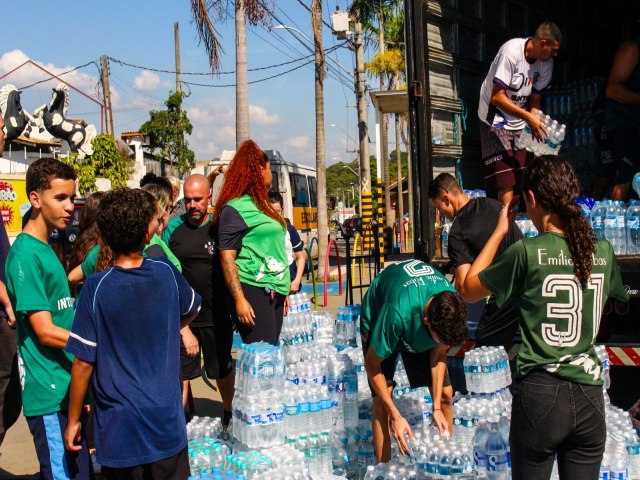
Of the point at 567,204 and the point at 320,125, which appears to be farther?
the point at 320,125

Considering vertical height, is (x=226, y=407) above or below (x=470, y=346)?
below

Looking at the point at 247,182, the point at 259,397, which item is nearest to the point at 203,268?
the point at 247,182

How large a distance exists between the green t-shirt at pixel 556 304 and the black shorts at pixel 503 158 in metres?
3.37

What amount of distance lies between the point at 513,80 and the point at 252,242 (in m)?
2.76

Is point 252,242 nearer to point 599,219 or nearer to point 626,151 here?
point 599,219

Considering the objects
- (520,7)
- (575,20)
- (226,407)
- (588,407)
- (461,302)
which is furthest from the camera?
(575,20)

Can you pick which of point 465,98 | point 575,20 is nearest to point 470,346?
point 465,98

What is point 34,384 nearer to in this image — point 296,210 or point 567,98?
point 567,98

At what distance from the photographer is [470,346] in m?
5.68

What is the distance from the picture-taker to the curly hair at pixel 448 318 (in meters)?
3.60

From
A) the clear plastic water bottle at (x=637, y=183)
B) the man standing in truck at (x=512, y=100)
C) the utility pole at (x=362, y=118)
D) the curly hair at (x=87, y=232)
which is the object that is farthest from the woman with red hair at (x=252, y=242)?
the utility pole at (x=362, y=118)

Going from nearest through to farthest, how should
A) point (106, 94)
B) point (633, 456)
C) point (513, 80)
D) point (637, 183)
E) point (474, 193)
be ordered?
point (633, 456)
point (637, 183)
point (513, 80)
point (474, 193)
point (106, 94)

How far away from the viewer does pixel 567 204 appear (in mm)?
2871

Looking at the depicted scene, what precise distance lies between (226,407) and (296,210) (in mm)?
20108
